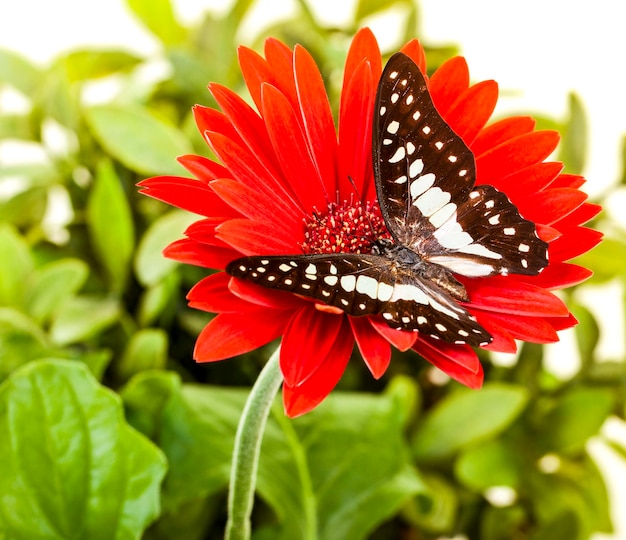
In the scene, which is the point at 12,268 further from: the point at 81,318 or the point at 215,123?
the point at 215,123

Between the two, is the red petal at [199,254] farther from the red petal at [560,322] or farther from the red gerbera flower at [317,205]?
the red petal at [560,322]

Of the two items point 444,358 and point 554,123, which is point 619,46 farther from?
point 444,358

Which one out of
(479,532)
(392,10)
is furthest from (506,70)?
(479,532)

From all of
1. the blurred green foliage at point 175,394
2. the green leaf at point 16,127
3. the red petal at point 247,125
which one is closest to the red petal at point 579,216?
the red petal at point 247,125

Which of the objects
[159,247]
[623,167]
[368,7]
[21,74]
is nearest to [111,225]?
[159,247]

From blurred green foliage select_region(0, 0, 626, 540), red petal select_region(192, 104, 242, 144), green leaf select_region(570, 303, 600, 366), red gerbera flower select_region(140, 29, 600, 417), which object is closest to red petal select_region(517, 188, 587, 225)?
red gerbera flower select_region(140, 29, 600, 417)

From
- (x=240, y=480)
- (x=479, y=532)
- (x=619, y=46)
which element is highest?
(x=619, y=46)
